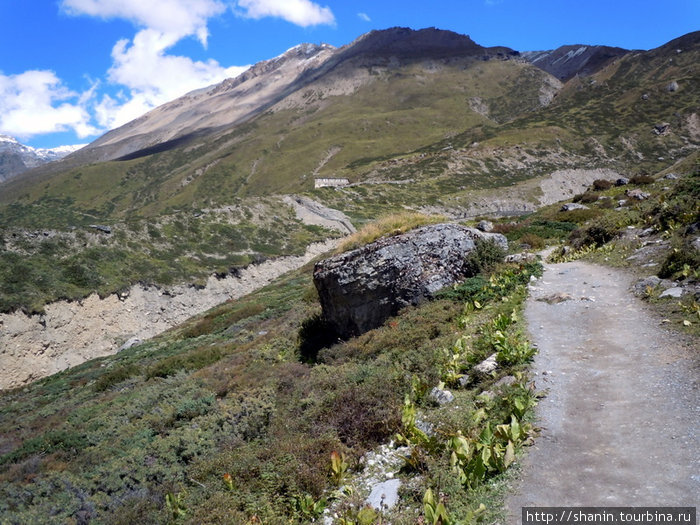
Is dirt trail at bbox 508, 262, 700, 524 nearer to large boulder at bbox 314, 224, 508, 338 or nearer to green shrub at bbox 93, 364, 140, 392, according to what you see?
large boulder at bbox 314, 224, 508, 338

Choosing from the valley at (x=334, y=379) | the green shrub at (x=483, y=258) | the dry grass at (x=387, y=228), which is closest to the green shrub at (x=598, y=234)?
the valley at (x=334, y=379)

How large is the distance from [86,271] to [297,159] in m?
138

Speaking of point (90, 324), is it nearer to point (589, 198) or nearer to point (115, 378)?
point (115, 378)

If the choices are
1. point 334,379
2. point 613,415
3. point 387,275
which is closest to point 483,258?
point 387,275

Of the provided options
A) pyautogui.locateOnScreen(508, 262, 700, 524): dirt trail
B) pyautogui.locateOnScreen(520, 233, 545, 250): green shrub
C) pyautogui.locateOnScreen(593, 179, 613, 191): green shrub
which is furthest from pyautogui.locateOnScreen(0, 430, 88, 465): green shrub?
pyautogui.locateOnScreen(593, 179, 613, 191): green shrub

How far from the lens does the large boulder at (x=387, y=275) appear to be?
49.1ft

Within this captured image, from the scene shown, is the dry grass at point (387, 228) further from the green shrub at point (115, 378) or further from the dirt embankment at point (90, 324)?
the dirt embankment at point (90, 324)

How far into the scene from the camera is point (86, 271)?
4006cm

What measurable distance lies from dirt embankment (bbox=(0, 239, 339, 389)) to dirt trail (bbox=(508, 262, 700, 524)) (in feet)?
116

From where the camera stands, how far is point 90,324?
3659 cm

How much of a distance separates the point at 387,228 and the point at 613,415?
446 inches

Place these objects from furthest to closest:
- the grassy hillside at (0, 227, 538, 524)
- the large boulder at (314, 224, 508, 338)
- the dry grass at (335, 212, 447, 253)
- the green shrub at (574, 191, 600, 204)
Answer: the green shrub at (574, 191, 600, 204)
the dry grass at (335, 212, 447, 253)
the large boulder at (314, 224, 508, 338)
the grassy hillside at (0, 227, 538, 524)

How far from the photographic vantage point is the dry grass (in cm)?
1677

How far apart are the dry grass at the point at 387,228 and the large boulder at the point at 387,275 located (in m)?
0.66
